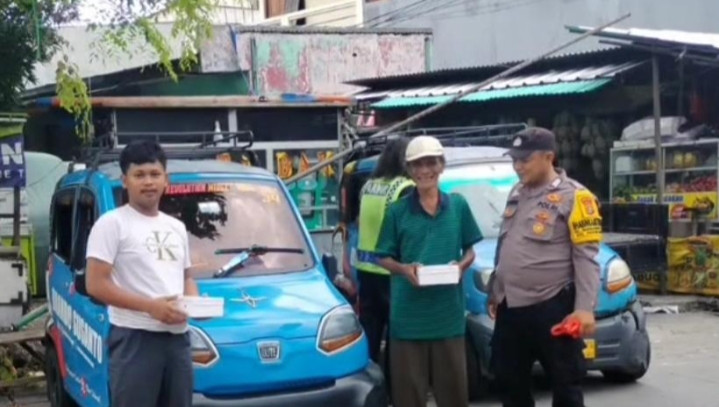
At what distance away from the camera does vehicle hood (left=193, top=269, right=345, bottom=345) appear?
20.8ft

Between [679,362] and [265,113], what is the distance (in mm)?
6050

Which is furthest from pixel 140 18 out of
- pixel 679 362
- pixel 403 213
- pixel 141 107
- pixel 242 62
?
pixel 242 62

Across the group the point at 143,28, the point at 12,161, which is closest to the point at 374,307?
the point at 143,28

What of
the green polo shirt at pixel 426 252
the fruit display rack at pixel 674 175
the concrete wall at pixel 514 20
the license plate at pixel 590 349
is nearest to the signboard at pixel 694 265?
the fruit display rack at pixel 674 175

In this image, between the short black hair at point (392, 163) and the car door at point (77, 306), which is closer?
the car door at point (77, 306)

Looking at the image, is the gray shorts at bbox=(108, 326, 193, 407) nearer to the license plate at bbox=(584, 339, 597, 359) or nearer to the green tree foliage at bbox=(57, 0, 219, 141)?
the license plate at bbox=(584, 339, 597, 359)

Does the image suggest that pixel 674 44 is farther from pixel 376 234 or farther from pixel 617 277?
pixel 376 234

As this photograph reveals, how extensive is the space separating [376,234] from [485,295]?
1.07 m

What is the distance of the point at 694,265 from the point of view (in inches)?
547

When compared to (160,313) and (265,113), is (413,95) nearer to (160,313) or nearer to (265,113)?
(265,113)

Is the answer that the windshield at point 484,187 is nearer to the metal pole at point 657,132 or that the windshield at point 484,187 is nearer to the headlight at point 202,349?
the headlight at point 202,349

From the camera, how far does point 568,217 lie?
19.4ft

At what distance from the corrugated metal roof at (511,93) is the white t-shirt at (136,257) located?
1050 centimetres

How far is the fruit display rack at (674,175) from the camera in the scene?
589 inches
